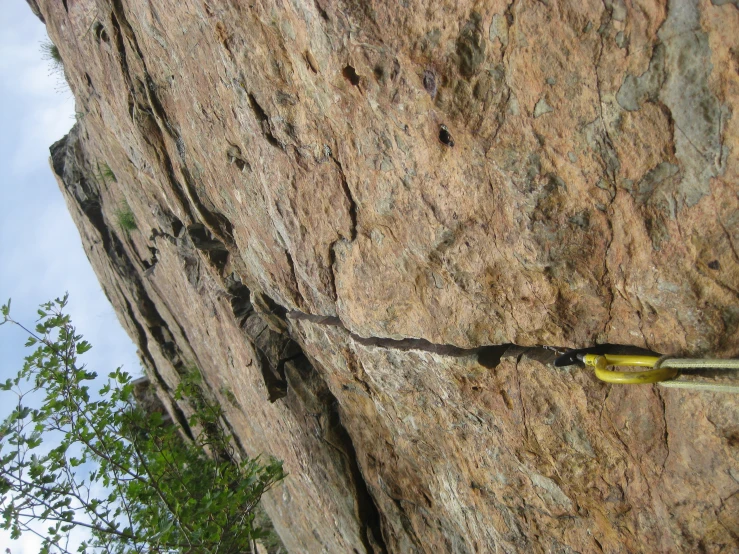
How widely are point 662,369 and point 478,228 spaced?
1209 mm

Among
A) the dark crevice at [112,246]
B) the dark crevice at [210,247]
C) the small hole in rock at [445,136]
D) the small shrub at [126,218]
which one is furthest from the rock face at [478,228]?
the dark crevice at [112,246]

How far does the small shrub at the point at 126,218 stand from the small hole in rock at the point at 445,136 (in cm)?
868

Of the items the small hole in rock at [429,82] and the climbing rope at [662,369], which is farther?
the small hole in rock at [429,82]

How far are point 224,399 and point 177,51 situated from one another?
6415 millimetres

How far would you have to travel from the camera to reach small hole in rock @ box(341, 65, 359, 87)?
10.9 ft

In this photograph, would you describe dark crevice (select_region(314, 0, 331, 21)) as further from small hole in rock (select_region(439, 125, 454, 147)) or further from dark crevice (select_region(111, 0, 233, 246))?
dark crevice (select_region(111, 0, 233, 246))

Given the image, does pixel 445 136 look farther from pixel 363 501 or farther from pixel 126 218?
pixel 126 218

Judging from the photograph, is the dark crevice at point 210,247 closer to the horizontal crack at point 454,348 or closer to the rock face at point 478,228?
the rock face at point 478,228

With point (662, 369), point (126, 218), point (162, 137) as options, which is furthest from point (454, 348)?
point (126, 218)

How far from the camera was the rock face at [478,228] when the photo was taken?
247 cm

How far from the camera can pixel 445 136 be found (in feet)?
10.3

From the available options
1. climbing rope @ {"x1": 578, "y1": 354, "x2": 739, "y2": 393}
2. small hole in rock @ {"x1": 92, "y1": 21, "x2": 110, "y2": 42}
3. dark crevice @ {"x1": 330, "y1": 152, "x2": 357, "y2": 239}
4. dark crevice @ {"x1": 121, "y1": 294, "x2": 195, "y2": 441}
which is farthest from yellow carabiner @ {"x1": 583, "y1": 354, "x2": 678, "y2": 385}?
dark crevice @ {"x1": 121, "y1": 294, "x2": 195, "y2": 441}

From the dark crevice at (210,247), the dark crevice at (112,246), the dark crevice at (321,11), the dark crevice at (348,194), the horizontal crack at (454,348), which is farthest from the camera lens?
the dark crevice at (112,246)

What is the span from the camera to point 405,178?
138 inches
